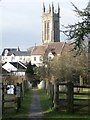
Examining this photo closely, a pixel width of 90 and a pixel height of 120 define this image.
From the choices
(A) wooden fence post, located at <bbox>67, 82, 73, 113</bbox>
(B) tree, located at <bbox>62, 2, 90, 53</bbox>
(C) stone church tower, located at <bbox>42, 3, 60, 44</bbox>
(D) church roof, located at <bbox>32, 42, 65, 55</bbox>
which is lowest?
(A) wooden fence post, located at <bbox>67, 82, 73, 113</bbox>

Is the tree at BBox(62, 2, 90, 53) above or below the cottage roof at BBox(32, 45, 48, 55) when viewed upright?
below

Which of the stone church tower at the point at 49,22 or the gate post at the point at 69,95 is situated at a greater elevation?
the stone church tower at the point at 49,22

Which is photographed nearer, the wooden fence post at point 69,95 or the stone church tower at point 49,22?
the wooden fence post at point 69,95

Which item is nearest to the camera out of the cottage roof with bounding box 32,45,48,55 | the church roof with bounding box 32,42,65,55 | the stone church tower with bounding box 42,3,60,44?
the church roof with bounding box 32,42,65,55

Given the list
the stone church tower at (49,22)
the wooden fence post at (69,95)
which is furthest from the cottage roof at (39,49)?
the wooden fence post at (69,95)

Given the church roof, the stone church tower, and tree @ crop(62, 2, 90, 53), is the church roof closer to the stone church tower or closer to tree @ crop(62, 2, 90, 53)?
the stone church tower

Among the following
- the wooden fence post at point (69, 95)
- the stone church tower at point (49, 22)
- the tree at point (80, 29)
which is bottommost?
the wooden fence post at point (69, 95)

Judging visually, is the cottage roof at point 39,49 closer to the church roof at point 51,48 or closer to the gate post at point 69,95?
the church roof at point 51,48

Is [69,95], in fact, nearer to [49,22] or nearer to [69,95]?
[69,95]

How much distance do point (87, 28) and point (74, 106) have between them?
379 cm

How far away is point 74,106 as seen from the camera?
1505 cm

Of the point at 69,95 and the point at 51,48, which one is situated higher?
the point at 51,48

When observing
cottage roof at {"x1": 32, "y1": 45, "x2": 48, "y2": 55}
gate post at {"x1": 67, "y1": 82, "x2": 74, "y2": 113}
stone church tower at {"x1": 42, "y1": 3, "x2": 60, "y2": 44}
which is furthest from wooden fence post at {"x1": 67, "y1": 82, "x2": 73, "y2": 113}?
stone church tower at {"x1": 42, "y1": 3, "x2": 60, "y2": 44}

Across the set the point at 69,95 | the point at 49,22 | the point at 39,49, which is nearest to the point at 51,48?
the point at 39,49
